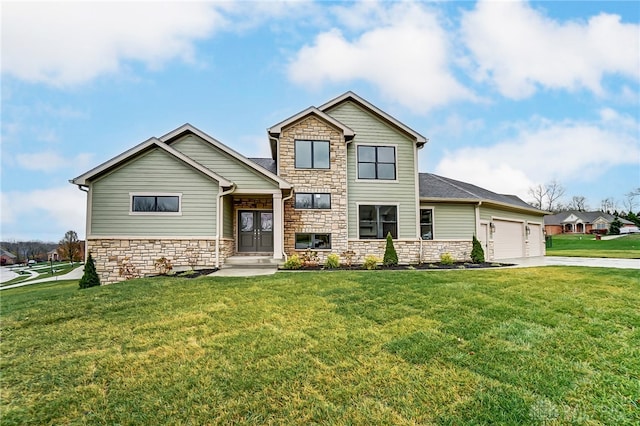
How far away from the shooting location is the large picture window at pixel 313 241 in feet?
44.7

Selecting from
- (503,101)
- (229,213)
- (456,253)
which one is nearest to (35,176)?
(229,213)

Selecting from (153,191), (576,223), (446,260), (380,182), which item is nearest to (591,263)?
(446,260)

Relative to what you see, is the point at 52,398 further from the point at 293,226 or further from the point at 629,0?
the point at 629,0

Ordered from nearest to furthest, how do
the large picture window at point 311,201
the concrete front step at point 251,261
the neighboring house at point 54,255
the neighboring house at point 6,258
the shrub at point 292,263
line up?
the shrub at point 292,263 → the concrete front step at point 251,261 → the large picture window at point 311,201 → the neighboring house at point 6,258 → the neighboring house at point 54,255

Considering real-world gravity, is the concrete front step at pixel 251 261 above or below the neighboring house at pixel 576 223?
below

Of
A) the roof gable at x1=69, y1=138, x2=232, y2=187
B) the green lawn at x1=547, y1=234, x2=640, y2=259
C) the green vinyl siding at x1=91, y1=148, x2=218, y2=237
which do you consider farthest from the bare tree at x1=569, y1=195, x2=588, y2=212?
the green vinyl siding at x1=91, y1=148, x2=218, y2=237

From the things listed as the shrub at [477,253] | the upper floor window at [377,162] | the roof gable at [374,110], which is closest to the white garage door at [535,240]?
the shrub at [477,253]

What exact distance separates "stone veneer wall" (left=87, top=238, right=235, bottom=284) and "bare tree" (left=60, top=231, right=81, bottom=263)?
3273 cm

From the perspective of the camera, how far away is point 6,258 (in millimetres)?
41531

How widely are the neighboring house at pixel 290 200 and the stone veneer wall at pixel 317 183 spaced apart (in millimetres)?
44

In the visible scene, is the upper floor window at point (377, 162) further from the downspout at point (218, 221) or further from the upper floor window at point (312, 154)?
the downspout at point (218, 221)

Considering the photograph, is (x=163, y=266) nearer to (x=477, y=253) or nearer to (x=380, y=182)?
(x=380, y=182)

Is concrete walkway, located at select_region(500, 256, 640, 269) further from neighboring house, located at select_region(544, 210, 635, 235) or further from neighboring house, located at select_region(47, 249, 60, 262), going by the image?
neighboring house, located at select_region(47, 249, 60, 262)

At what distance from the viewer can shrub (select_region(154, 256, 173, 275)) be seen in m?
11.0
